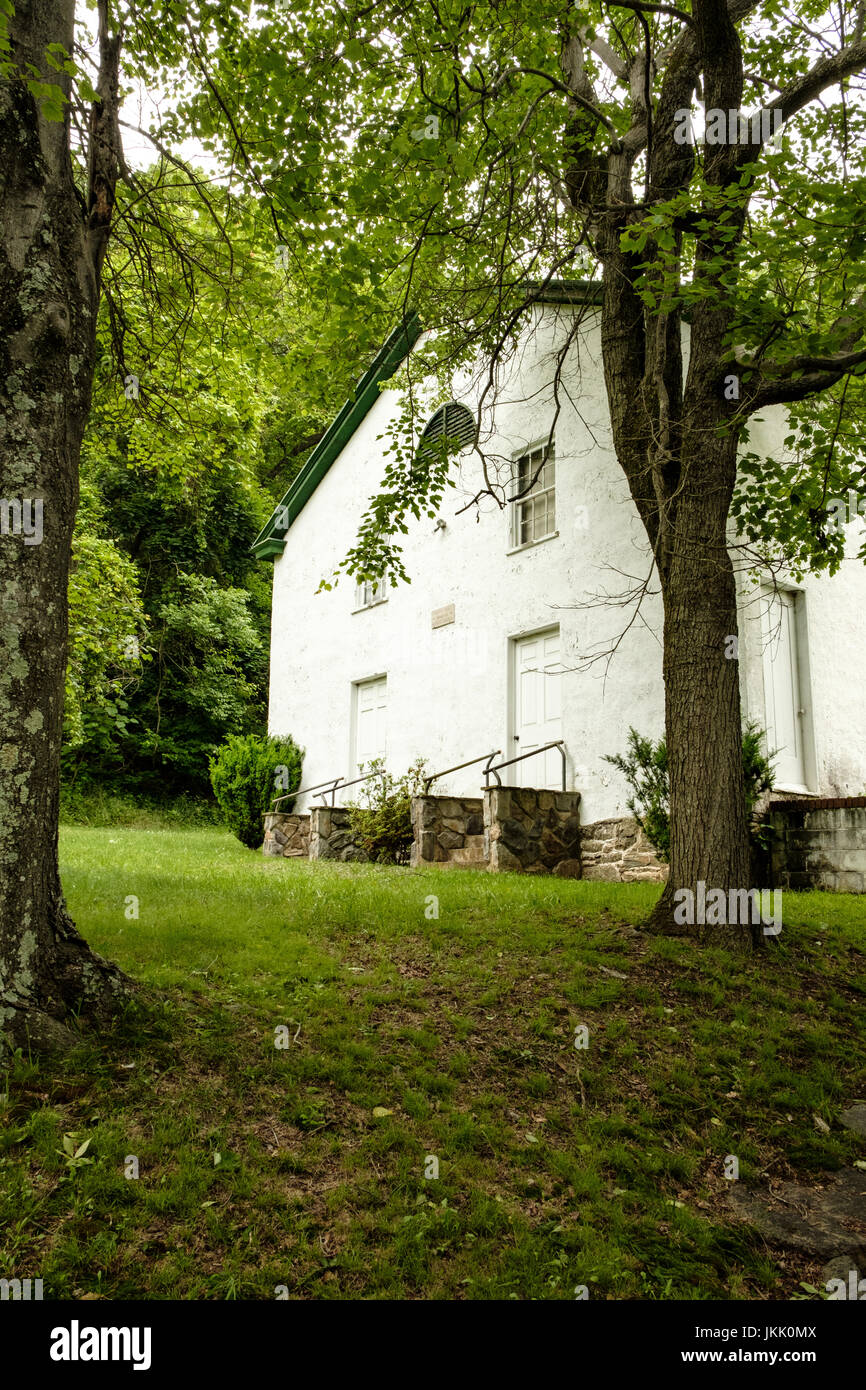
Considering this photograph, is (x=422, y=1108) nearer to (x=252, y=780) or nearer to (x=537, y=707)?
(x=537, y=707)

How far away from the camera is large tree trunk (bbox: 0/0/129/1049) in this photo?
417 centimetres

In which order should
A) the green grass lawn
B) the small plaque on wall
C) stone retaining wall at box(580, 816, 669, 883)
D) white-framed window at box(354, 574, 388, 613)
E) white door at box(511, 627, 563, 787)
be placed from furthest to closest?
1. white-framed window at box(354, 574, 388, 613)
2. the small plaque on wall
3. white door at box(511, 627, 563, 787)
4. stone retaining wall at box(580, 816, 669, 883)
5. the green grass lawn

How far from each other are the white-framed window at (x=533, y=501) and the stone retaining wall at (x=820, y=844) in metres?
5.32

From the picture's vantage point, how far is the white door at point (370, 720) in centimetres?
1585

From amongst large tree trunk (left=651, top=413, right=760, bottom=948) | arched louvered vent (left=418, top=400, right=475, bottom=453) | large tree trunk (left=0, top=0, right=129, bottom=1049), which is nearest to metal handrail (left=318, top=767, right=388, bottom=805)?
arched louvered vent (left=418, top=400, right=475, bottom=453)

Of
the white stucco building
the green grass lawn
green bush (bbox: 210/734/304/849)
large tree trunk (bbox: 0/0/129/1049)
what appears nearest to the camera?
the green grass lawn

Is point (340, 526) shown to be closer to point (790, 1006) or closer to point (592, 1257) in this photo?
point (790, 1006)

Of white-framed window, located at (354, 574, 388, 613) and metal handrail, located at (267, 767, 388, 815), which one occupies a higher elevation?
white-framed window, located at (354, 574, 388, 613)

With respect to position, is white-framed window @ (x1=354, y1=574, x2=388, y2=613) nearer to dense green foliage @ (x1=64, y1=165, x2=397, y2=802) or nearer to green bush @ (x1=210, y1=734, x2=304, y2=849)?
dense green foliage @ (x1=64, y1=165, x2=397, y2=802)

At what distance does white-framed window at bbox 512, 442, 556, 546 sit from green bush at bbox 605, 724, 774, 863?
12.5 ft

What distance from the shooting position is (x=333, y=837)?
1389cm

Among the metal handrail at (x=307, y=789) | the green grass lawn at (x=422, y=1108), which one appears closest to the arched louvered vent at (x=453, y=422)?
the metal handrail at (x=307, y=789)

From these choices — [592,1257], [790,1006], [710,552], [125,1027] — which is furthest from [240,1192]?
[710,552]

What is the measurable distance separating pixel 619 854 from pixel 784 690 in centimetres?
286
